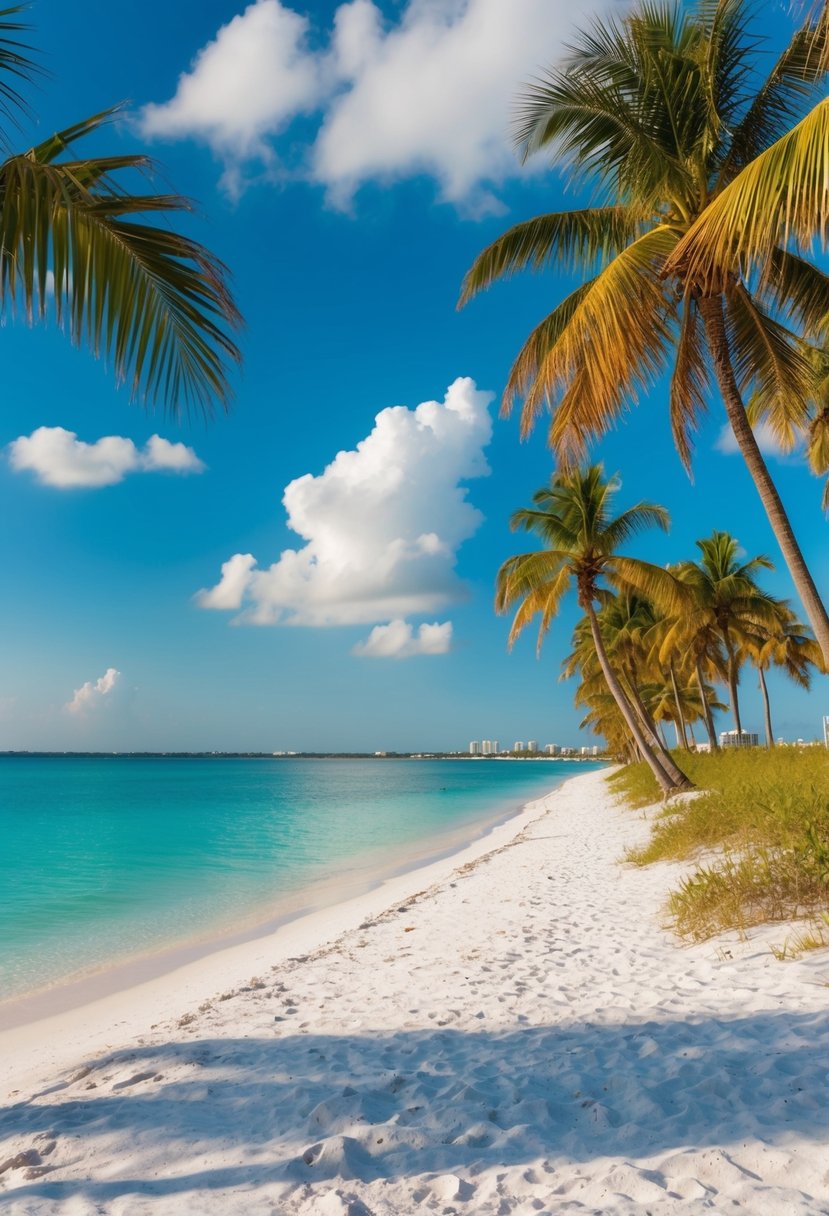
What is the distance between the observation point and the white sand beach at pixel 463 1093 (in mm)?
2668

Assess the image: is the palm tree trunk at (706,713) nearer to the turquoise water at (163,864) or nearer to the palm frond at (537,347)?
the turquoise water at (163,864)

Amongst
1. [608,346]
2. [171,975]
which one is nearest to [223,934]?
[171,975]

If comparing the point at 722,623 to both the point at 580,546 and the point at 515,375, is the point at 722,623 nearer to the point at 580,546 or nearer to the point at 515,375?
the point at 580,546

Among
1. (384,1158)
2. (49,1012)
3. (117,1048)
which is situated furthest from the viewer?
(49,1012)

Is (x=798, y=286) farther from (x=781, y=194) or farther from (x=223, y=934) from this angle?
(x=223, y=934)

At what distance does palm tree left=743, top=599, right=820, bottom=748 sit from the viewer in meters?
32.6

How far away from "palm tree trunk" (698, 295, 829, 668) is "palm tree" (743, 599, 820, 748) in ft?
80.1

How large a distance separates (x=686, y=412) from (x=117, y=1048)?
10072 mm

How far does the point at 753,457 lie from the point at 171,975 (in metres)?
9.84

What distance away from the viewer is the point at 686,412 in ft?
34.2

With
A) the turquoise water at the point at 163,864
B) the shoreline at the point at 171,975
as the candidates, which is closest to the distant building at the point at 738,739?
the turquoise water at the point at 163,864

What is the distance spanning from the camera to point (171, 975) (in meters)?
9.01

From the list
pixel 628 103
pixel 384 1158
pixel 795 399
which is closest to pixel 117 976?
pixel 384 1158

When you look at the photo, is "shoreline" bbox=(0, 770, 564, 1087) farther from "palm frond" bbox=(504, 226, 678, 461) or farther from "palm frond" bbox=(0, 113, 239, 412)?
"palm frond" bbox=(504, 226, 678, 461)
